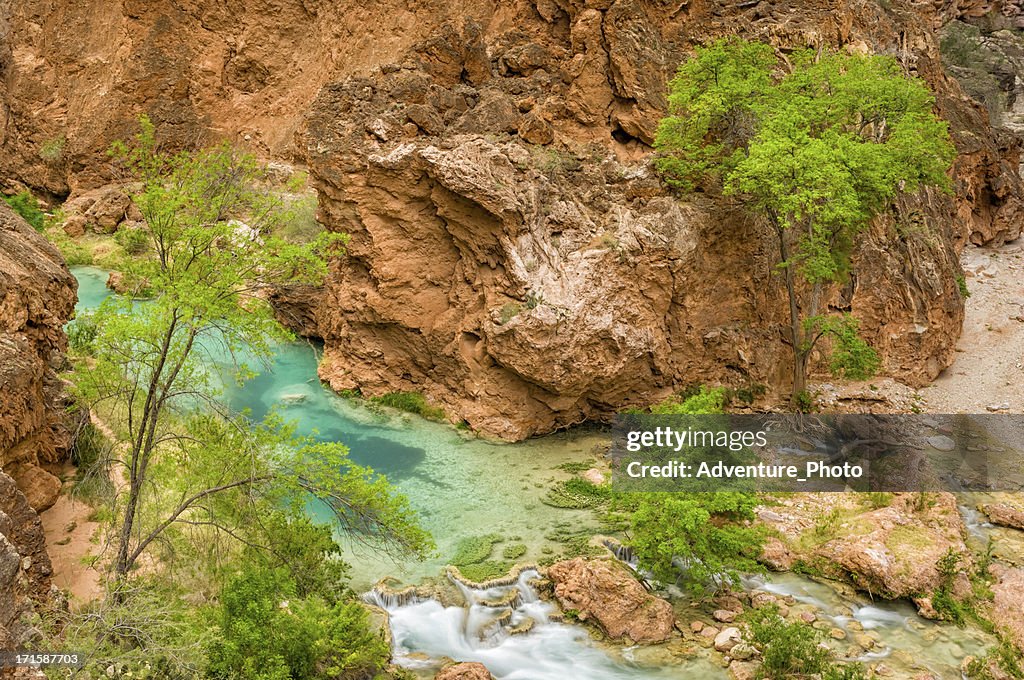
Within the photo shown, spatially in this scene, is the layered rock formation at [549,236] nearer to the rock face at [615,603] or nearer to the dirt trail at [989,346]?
the dirt trail at [989,346]

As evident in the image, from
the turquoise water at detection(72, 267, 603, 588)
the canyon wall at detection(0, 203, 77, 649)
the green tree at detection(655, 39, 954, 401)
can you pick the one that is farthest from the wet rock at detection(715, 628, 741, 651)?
the canyon wall at detection(0, 203, 77, 649)

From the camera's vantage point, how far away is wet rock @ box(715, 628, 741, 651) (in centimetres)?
1287

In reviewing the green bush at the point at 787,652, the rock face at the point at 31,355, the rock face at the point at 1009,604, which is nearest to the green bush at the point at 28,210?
the rock face at the point at 31,355

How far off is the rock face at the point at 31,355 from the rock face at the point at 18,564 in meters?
1.54

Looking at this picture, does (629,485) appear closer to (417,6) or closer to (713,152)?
(713,152)

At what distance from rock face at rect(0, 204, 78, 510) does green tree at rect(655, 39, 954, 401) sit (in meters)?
15.5

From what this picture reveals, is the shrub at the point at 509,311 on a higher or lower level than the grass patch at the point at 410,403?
higher

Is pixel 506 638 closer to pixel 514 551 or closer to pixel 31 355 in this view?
pixel 514 551

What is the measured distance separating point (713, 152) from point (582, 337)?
639cm

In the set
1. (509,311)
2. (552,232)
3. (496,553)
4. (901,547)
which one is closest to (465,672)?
(496,553)

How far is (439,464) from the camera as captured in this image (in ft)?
63.9

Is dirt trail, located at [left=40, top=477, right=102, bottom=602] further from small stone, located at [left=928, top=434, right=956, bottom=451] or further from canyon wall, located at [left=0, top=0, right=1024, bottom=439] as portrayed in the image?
small stone, located at [left=928, top=434, right=956, bottom=451]

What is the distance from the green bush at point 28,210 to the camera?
111 feet

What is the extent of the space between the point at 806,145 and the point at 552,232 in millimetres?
6995
